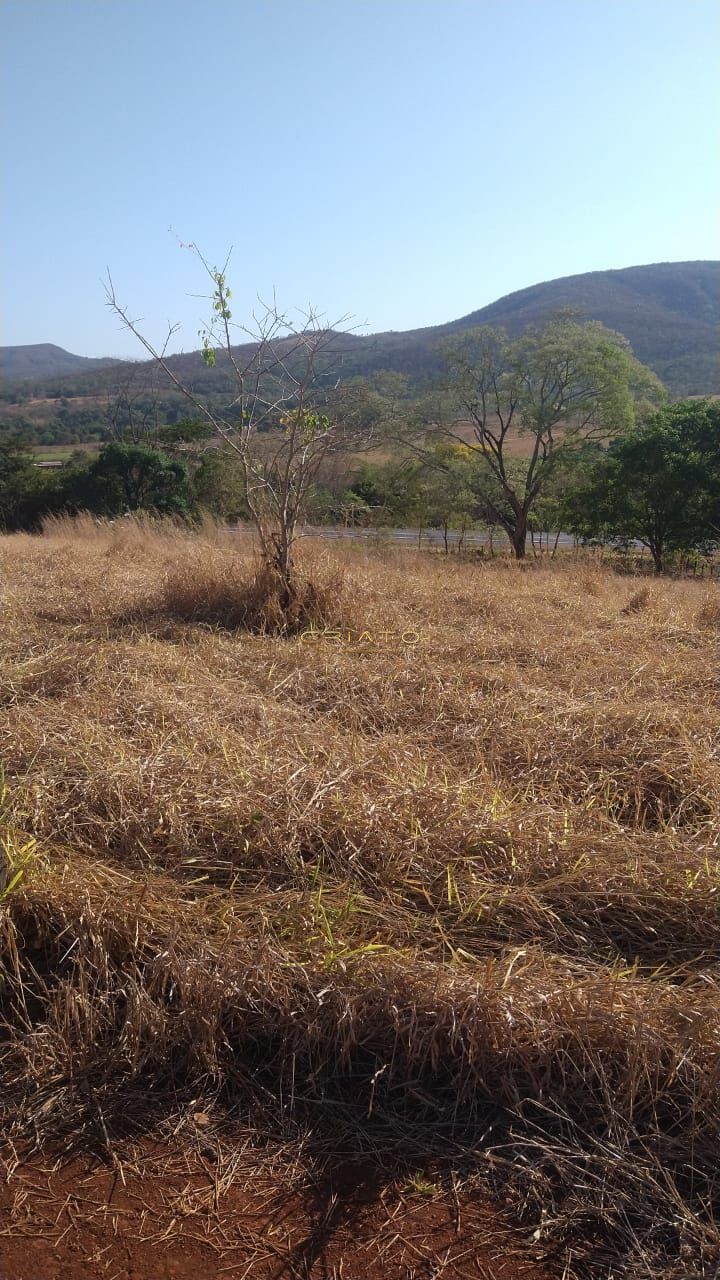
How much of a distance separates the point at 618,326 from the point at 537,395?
156 ft

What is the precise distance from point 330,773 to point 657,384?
75.2ft

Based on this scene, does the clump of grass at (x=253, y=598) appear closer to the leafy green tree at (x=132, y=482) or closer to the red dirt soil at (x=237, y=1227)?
the red dirt soil at (x=237, y=1227)

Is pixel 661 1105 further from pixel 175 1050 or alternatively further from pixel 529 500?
pixel 529 500

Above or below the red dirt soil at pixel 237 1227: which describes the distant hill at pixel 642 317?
above

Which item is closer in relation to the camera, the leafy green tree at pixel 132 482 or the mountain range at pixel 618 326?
the leafy green tree at pixel 132 482

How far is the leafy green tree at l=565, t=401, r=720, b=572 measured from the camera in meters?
18.9

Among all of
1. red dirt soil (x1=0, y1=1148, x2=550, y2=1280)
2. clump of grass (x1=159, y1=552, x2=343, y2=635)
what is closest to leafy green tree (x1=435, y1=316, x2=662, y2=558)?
clump of grass (x1=159, y1=552, x2=343, y2=635)

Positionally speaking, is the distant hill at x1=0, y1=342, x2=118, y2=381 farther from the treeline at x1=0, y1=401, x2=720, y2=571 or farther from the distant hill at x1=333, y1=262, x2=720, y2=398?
the treeline at x1=0, y1=401, x2=720, y2=571

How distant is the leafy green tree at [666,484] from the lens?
18.9m

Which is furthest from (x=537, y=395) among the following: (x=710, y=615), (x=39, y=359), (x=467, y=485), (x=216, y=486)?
(x=39, y=359)

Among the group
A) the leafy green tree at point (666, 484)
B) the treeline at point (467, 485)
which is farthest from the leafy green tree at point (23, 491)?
the leafy green tree at point (666, 484)

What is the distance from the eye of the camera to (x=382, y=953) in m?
2.26

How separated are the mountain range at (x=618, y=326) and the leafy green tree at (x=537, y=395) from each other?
4.87 ft

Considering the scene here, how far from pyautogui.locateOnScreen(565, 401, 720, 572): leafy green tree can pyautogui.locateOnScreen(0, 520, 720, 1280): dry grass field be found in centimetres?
1577
